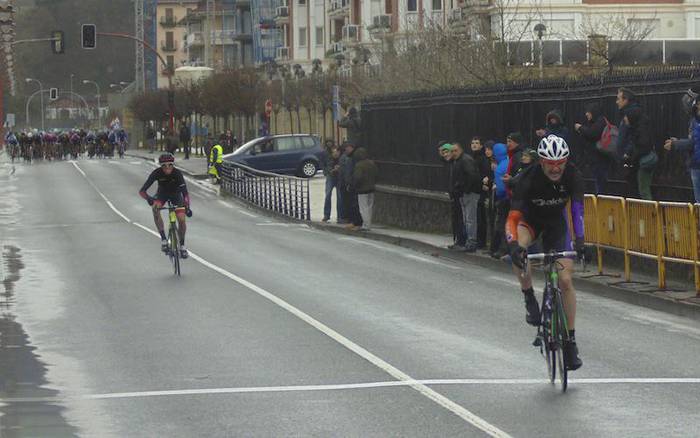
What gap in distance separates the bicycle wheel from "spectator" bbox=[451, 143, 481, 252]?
4549 millimetres

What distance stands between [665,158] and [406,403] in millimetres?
9921

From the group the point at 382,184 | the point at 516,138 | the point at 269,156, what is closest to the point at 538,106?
the point at 516,138

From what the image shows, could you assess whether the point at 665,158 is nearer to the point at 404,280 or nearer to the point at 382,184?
the point at 404,280

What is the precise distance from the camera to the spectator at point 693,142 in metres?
17.9

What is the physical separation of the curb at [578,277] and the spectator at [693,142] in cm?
141

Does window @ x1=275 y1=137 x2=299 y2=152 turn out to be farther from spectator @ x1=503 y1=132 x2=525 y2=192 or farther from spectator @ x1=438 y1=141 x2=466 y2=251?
spectator @ x1=503 y1=132 x2=525 y2=192

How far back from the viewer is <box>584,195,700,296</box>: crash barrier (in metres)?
17.0

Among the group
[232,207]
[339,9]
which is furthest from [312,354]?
[339,9]

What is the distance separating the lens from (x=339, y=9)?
94.3m

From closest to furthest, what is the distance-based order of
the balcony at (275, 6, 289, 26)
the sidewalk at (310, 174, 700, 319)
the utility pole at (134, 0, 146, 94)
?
the sidewalk at (310, 174, 700, 319), the balcony at (275, 6, 289, 26), the utility pole at (134, 0, 146, 94)

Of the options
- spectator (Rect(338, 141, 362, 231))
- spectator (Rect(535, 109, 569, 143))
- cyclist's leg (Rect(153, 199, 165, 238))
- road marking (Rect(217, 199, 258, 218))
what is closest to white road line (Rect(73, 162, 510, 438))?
cyclist's leg (Rect(153, 199, 165, 238))

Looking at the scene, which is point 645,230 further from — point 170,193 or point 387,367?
point 170,193

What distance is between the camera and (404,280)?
21.0 m

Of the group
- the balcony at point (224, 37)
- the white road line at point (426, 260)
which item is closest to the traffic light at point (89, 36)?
the white road line at point (426, 260)
